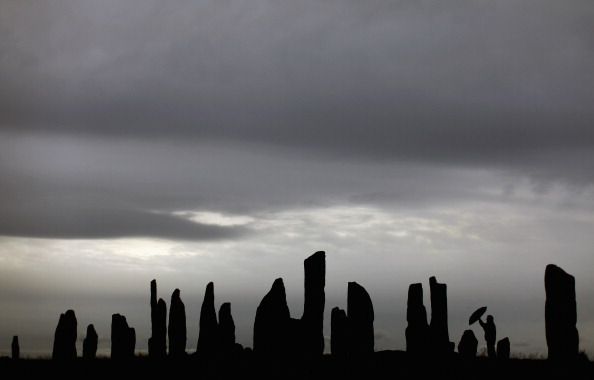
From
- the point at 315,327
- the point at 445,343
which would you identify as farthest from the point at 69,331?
the point at 445,343

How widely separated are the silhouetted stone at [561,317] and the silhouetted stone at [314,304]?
368 inches

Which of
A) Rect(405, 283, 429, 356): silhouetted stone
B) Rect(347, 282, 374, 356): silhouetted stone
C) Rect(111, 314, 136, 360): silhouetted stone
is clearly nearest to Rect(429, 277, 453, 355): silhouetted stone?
Rect(405, 283, 429, 356): silhouetted stone

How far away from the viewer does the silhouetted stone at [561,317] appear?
110 feet

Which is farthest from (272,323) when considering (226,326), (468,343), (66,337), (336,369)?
(66,337)

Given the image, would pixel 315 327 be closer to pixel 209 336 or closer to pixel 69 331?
pixel 209 336

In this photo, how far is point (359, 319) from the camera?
3938 centimetres

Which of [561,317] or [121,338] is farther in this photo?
[121,338]

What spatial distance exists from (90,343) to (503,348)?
66.2 feet

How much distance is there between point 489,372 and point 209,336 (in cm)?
1446

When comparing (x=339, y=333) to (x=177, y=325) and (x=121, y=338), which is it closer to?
(x=177, y=325)

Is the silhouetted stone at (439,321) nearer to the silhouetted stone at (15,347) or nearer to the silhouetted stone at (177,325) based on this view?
the silhouetted stone at (177,325)

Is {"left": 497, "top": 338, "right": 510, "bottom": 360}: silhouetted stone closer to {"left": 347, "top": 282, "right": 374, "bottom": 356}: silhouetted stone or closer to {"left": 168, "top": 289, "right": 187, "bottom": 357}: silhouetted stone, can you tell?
{"left": 347, "top": 282, "right": 374, "bottom": 356}: silhouetted stone

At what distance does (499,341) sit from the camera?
4278 cm

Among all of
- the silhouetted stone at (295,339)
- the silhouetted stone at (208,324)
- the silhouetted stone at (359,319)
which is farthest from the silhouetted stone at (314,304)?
the silhouetted stone at (208,324)
